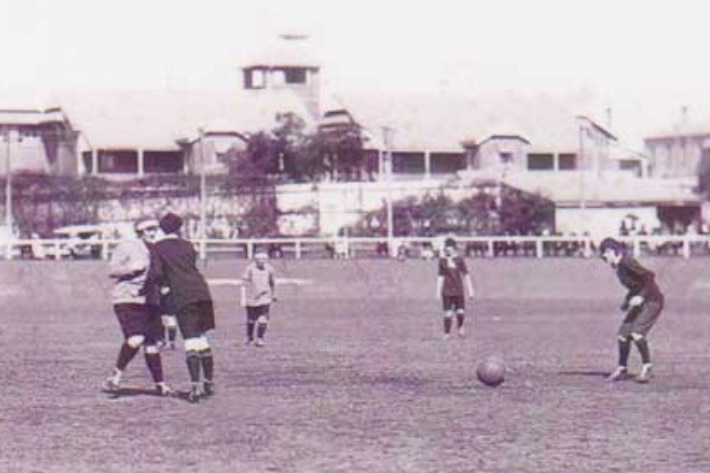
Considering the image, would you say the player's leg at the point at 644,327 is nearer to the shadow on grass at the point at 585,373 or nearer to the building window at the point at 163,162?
the shadow on grass at the point at 585,373

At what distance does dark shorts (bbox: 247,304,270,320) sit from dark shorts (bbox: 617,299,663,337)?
7750 mm

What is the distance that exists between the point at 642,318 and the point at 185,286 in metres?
5.14

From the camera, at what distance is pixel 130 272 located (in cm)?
1645

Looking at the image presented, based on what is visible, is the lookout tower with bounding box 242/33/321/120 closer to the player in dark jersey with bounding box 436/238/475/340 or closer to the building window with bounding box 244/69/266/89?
the building window with bounding box 244/69/266/89

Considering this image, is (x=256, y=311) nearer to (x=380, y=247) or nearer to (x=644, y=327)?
(x=644, y=327)

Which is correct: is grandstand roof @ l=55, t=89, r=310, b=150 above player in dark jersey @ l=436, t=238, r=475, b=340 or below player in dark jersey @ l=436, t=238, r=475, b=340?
above

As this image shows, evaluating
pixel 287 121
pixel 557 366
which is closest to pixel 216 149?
pixel 287 121

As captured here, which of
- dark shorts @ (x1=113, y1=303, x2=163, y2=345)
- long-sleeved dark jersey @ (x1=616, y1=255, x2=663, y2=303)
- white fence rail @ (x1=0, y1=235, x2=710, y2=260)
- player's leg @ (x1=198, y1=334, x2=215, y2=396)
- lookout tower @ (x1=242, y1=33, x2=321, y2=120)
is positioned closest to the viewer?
player's leg @ (x1=198, y1=334, x2=215, y2=396)

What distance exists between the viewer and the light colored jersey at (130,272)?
54.0 feet

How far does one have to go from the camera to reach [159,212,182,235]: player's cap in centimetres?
1611

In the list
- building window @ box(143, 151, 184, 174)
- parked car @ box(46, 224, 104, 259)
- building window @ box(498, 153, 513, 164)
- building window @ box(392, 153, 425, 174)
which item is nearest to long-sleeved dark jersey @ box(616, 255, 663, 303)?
parked car @ box(46, 224, 104, 259)

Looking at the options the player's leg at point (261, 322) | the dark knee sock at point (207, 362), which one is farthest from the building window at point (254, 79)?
the dark knee sock at point (207, 362)

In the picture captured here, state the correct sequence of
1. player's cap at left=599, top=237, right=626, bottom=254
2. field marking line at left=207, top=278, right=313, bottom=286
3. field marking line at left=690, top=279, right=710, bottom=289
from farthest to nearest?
field marking line at left=207, top=278, right=313, bottom=286 → field marking line at left=690, top=279, right=710, bottom=289 → player's cap at left=599, top=237, right=626, bottom=254

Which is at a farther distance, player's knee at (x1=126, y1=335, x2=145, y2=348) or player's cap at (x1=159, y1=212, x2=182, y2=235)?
player's knee at (x1=126, y1=335, x2=145, y2=348)
